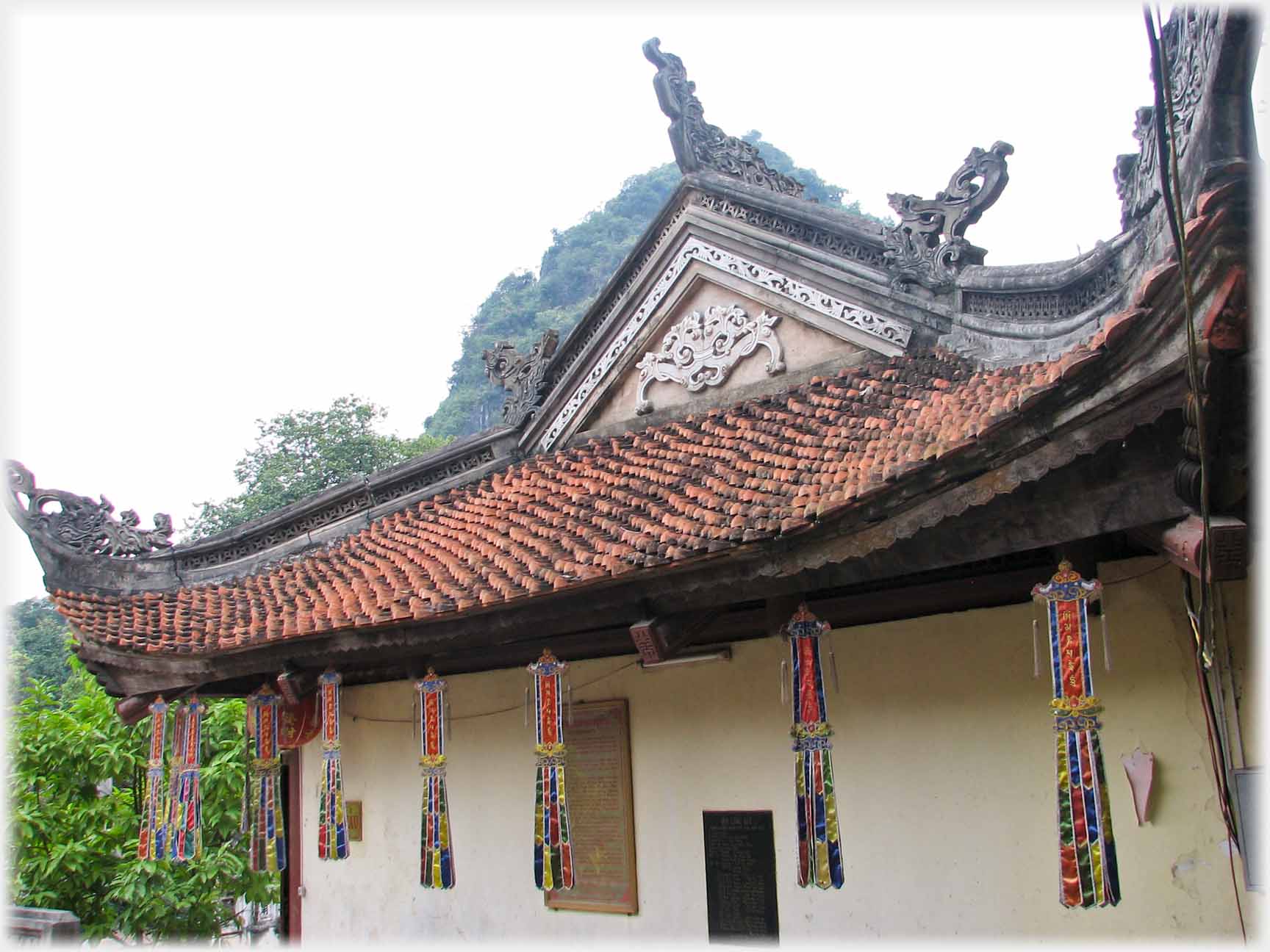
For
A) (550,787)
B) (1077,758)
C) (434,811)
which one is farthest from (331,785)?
(1077,758)

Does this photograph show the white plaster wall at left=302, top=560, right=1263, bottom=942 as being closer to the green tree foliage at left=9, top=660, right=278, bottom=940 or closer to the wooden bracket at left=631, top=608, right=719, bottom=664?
the wooden bracket at left=631, top=608, right=719, bottom=664

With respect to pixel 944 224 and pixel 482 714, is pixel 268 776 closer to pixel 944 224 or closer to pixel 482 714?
pixel 482 714

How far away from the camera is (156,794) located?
9.19 m

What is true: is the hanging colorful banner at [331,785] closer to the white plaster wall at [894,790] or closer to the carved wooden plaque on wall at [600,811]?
the white plaster wall at [894,790]

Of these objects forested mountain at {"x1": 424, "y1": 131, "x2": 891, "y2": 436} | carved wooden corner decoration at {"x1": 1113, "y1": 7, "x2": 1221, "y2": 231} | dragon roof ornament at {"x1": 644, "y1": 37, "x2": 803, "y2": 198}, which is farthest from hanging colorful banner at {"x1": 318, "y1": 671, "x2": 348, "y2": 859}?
forested mountain at {"x1": 424, "y1": 131, "x2": 891, "y2": 436}

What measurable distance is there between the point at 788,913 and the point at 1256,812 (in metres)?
3.33

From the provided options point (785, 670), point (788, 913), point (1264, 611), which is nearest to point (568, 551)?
point (785, 670)

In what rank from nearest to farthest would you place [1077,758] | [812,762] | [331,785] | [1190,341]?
[1190,341] → [1077,758] → [812,762] → [331,785]

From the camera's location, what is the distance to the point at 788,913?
7.05m

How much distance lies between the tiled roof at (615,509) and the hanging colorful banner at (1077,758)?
0.98 m

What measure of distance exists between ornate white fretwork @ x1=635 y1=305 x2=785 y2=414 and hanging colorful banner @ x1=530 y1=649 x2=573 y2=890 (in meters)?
2.93

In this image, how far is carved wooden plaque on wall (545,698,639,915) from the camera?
25.9ft

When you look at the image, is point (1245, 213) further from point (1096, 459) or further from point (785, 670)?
point (785, 670)

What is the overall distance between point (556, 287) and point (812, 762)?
176 feet
